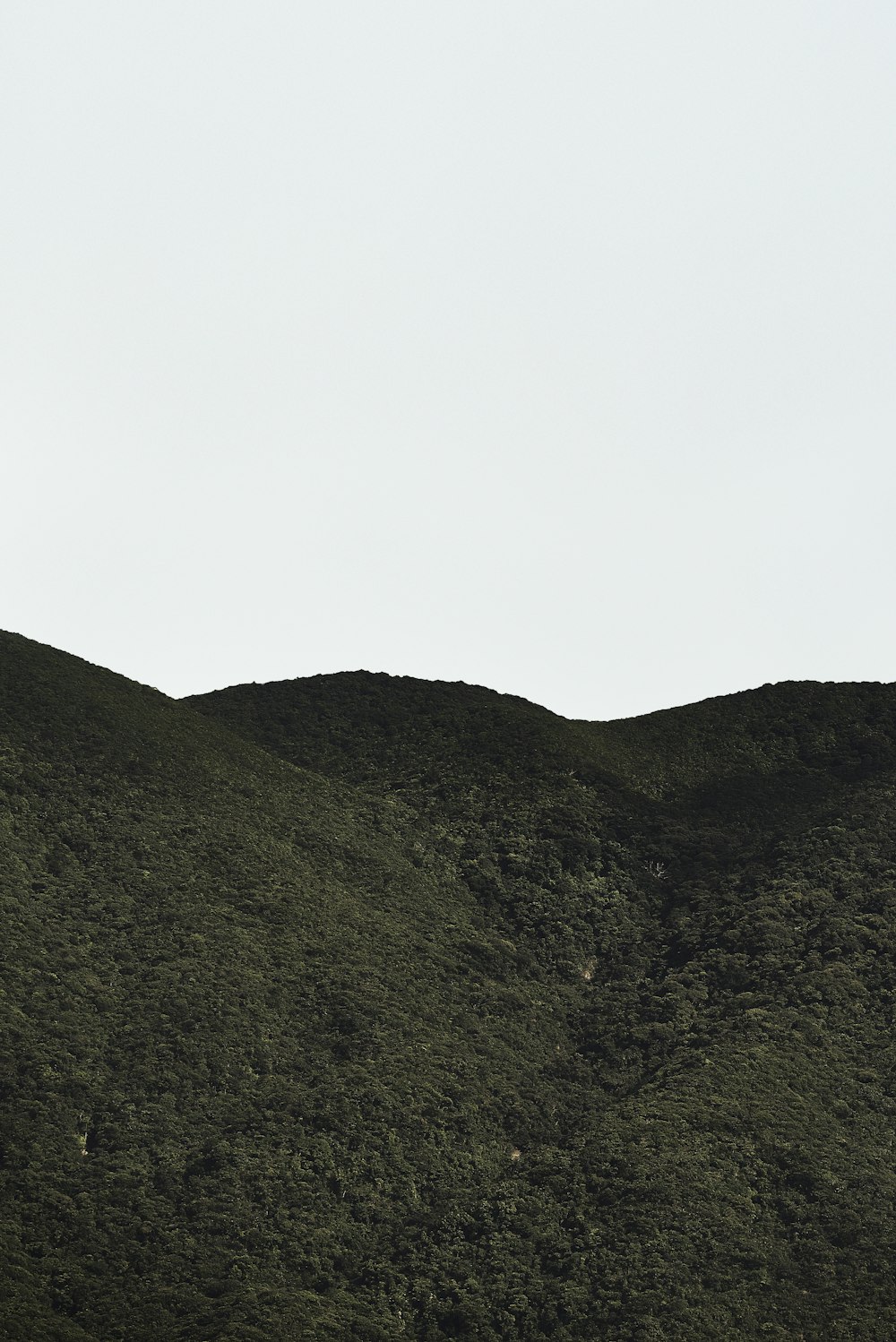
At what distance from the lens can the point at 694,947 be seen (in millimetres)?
45062

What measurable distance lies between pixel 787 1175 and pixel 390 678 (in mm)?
32414

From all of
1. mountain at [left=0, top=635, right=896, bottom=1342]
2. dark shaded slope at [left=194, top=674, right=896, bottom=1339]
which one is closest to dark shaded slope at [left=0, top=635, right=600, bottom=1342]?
mountain at [left=0, top=635, right=896, bottom=1342]

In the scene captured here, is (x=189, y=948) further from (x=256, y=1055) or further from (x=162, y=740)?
(x=162, y=740)

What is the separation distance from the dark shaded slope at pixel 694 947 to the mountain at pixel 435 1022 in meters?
0.12

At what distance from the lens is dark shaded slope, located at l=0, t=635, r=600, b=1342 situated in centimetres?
2894

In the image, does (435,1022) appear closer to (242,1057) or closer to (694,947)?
(242,1057)

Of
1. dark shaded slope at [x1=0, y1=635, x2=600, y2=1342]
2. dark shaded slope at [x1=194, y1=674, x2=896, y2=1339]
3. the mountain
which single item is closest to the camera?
dark shaded slope at [x1=0, y1=635, x2=600, y2=1342]

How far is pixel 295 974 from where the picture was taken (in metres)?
39.3

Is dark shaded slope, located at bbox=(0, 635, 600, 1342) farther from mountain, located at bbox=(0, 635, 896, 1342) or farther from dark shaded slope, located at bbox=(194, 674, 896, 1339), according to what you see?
dark shaded slope, located at bbox=(194, 674, 896, 1339)

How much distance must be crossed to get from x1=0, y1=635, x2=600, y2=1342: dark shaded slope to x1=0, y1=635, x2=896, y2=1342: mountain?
97mm

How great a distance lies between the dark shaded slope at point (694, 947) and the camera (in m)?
30.6

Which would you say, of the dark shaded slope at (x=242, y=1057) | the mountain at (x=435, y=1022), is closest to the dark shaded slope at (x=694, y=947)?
the mountain at (x=435, y=1022)

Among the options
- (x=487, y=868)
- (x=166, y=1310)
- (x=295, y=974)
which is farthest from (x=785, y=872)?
(x=166, y=1310)

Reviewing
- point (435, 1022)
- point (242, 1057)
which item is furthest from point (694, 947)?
point (242, 1057)
